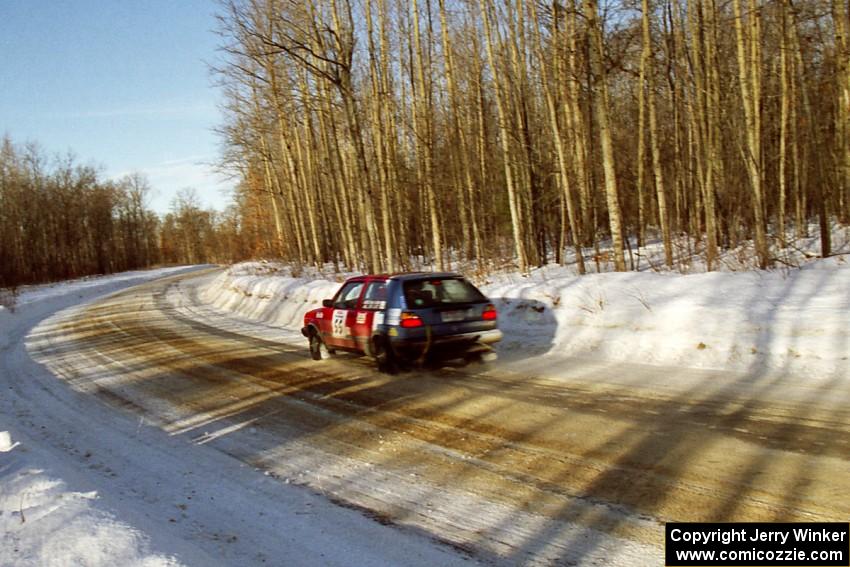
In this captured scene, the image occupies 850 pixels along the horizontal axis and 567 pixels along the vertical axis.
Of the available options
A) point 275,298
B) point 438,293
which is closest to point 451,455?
point 438,293

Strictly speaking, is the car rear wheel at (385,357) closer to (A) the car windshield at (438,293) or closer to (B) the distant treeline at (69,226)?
(A) the car windshield at (438,293)

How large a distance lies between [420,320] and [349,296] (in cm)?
223

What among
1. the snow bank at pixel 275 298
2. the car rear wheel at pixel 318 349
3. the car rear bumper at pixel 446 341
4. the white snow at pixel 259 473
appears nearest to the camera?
the white snow at pixel 259 473

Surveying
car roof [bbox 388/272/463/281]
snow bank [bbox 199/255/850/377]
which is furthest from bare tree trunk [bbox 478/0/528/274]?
car roof [bbox 388/272/463/281]

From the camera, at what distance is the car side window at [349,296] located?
1009 cm

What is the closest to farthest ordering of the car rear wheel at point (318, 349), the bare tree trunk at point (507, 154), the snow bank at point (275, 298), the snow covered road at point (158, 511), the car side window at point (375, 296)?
the snow covered road at point (158, 511), the car side window at point (375, 296), the car rear wheel at point (318, 349), the snow bank at point (275, 298), the bare tree trunk at point (507, 154)

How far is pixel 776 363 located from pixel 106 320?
66.7 ft

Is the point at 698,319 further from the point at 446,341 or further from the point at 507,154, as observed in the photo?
the point at 507,154

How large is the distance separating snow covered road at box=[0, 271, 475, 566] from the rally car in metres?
3.42

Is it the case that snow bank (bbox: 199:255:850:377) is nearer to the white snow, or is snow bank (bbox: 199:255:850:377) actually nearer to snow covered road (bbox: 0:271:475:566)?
the white snow

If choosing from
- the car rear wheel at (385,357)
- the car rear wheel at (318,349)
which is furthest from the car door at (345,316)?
the car rear wheel at (385,357)

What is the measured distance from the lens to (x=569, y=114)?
18422 mm

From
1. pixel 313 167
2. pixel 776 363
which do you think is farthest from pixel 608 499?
pixel 313 167

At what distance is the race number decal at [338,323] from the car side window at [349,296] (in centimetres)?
11
